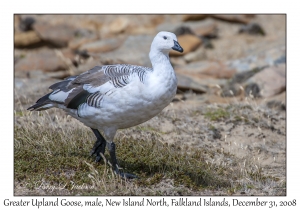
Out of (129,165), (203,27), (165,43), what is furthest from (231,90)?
(165,43)

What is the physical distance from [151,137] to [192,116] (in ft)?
6.40

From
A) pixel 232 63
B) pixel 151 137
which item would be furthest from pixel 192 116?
pixel 232 63

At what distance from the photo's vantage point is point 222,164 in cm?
890

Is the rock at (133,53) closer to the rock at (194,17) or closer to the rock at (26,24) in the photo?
the rock at (194,17)

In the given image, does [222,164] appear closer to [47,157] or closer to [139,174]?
[139,174]

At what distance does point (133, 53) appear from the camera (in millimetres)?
17750

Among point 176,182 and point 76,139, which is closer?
point 176,182

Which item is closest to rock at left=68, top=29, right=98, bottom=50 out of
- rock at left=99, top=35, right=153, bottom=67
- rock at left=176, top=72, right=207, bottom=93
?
rock at left=99, top=35, right=153, bottom=67

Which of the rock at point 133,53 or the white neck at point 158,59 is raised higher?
the rock at point 133,53

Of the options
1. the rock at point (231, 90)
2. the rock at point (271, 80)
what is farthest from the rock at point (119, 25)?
the rock at point (271, 80)

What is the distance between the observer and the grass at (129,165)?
759 centimetres

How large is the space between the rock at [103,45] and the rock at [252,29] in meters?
5.07

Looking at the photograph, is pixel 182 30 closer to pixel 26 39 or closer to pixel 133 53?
pixel 133 53

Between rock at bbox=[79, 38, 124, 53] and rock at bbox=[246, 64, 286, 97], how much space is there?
596 cm
